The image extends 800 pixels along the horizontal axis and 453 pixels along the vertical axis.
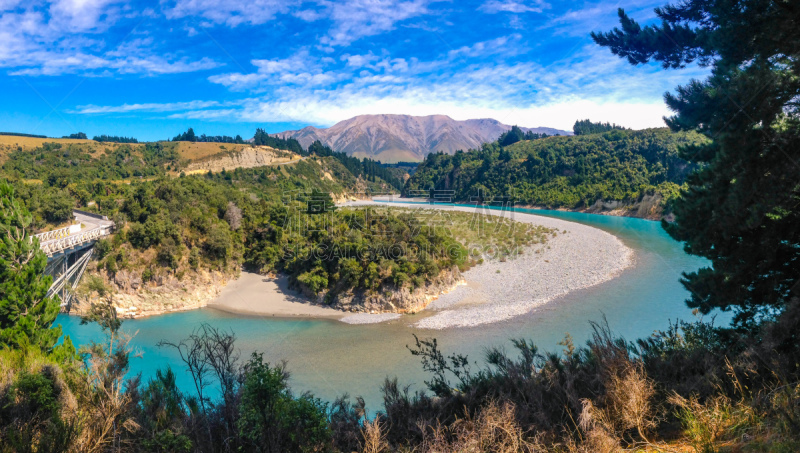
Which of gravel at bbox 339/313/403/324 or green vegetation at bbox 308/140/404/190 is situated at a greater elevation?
green vegetation at bbox 308/140/404/190

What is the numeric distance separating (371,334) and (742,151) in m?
14.6

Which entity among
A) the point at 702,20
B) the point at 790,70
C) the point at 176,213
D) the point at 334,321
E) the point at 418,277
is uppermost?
the point at 702,20

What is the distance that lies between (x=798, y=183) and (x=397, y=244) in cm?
1746

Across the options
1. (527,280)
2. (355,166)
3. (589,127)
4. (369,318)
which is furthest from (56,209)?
(589,127)

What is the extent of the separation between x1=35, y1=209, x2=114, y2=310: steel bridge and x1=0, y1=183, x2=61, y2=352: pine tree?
895 centimetres

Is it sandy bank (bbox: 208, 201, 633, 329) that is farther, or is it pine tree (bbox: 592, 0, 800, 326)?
sandy bank (bbox: 208, 201, 633, 329)

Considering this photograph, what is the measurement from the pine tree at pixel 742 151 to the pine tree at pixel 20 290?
16.4 meters

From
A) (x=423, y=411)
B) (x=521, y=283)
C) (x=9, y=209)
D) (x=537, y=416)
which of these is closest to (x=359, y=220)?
(x=521, y=283)

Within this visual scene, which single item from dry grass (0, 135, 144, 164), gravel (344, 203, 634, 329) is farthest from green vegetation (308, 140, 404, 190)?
gravel (344, 203, 634, 329)

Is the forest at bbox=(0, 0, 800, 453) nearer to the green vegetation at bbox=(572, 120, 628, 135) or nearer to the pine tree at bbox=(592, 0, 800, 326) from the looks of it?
the pine tree at bbox=(592, 0, 800, 326)

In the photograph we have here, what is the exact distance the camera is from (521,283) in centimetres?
2306

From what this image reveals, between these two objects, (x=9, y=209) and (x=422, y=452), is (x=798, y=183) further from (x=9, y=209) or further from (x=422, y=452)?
(x=9, y=209)

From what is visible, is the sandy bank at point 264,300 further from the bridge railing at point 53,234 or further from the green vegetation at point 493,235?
the green vegetation at point 493,235

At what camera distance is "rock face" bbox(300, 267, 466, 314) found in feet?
63.1
